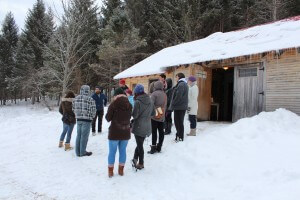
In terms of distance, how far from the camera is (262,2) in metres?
23.9

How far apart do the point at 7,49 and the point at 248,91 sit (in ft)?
103

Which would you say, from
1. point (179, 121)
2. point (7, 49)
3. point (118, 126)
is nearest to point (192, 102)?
point (179, 121)

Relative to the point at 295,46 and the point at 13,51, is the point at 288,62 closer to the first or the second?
the point at 295,46

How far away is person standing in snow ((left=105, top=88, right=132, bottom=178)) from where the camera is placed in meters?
6.04

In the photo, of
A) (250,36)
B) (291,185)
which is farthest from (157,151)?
(250,36)

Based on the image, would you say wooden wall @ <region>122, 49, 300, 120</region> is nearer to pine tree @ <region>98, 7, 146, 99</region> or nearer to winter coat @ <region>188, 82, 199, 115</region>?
winter coat @ <region>188, 82, 199, 115</region>

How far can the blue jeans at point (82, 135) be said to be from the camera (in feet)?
25.7

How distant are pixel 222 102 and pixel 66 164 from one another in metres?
9.67

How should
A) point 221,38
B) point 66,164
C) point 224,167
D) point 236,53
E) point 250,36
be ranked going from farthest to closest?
point 221,38 → point 250,36 → point 236,53 → point 66,164 → point 224,167

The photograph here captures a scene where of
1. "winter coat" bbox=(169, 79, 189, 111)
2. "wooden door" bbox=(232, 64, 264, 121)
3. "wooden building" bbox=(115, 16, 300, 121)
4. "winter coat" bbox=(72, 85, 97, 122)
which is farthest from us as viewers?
"wooden door" bbox=(232, 64, 264, 121)

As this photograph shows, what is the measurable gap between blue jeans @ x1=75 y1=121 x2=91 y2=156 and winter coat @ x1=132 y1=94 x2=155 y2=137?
2.07m

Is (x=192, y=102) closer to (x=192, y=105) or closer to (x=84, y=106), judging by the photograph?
(x=192, y=105)

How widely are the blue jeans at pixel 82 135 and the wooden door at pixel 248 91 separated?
6.34 m

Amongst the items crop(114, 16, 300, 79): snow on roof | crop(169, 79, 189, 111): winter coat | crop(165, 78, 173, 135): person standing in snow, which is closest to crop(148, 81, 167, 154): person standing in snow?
crop(169, 79, 189, 111): winter coat
